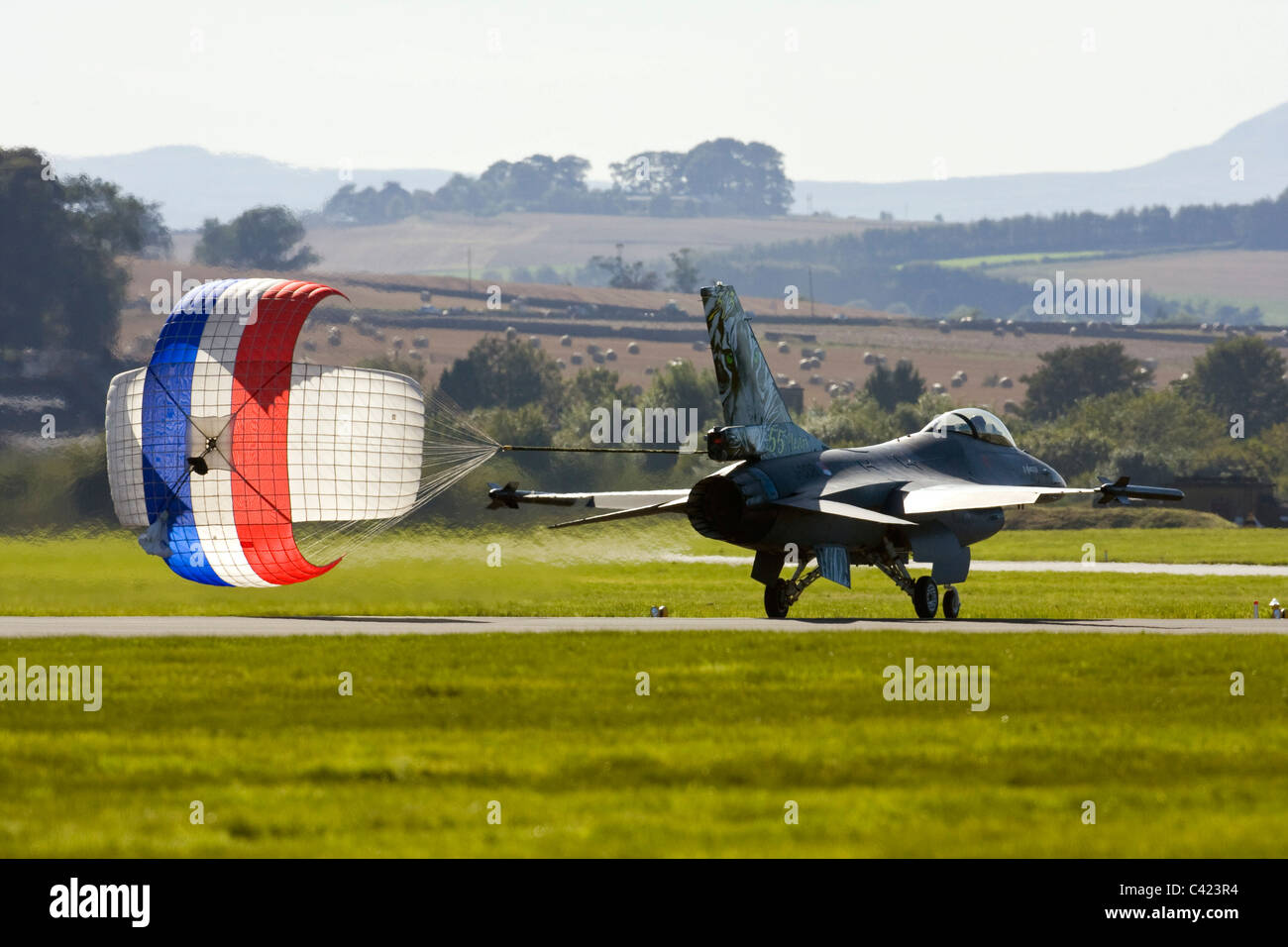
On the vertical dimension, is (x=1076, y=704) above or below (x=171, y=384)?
below

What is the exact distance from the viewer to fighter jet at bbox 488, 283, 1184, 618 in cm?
3934

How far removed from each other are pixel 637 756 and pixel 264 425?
1955 cm

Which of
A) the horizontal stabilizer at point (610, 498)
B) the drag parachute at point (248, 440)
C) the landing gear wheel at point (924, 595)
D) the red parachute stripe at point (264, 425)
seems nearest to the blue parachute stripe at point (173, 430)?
the drag parachute at point (248, 440)

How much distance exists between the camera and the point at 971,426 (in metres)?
45.3

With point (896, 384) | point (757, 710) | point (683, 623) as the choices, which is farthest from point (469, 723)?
point (896, 384)

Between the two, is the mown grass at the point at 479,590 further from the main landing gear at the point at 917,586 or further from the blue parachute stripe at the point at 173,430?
the blue parachute stripe at the point at 173,430

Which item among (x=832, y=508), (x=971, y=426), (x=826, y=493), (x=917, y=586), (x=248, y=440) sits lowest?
(x=917, y=586)

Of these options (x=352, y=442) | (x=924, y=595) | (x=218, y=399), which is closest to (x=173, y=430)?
(x=218, y=399)

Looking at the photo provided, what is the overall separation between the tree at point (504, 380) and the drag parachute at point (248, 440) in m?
135

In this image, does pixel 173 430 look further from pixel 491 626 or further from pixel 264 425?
pixel 491 626

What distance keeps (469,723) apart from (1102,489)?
69.2 ft

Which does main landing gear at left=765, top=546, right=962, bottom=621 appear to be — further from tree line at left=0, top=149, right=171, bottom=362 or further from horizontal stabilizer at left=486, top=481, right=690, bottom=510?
tree line at left=0, top=149, right=171, bottom=362
